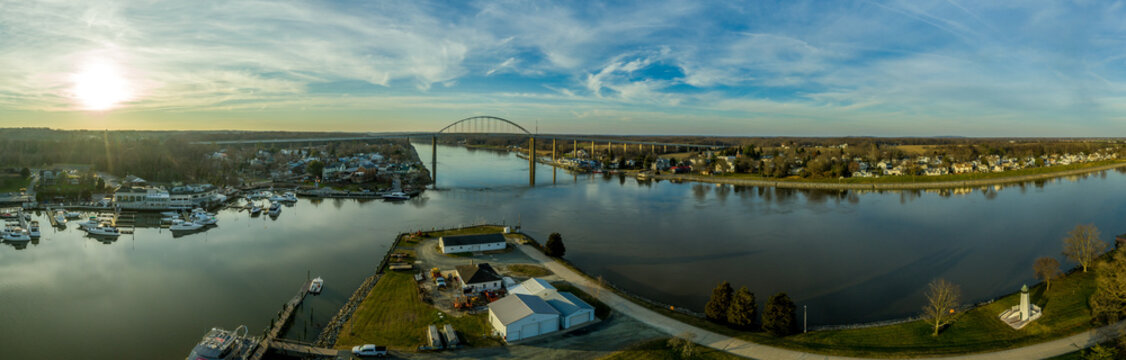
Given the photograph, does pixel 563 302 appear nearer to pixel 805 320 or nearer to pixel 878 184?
pixel 805 320

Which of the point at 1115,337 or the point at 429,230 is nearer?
the point at 1115,337

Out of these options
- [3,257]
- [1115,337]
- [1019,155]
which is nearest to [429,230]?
[3,257]

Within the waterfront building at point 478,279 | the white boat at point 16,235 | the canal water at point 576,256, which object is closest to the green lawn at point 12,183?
the canal water at point 576,256

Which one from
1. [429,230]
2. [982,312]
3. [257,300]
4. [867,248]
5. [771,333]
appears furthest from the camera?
[429,230]

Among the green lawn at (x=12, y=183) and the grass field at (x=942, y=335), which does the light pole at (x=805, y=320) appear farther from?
the green lawn at (x=12, y=183)

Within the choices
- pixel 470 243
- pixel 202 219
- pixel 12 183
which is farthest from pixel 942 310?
pixel 12 183

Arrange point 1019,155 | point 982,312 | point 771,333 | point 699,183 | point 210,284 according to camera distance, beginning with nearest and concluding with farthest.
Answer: point 771,333 < point 982,312 < point 210,284 < point 699,183 < point 1019,155

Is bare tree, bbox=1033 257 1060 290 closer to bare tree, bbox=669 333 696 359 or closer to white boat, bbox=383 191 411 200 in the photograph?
bare tree, bbox=669 333 696 359

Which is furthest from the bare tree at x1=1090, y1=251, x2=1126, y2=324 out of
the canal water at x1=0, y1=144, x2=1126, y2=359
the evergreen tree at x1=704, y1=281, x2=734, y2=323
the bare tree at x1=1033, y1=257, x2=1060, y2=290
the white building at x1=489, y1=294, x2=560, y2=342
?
the white building at x1=489, y1=294, x2=560, y2=342

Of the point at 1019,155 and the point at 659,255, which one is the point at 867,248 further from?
the point at 1019,155
